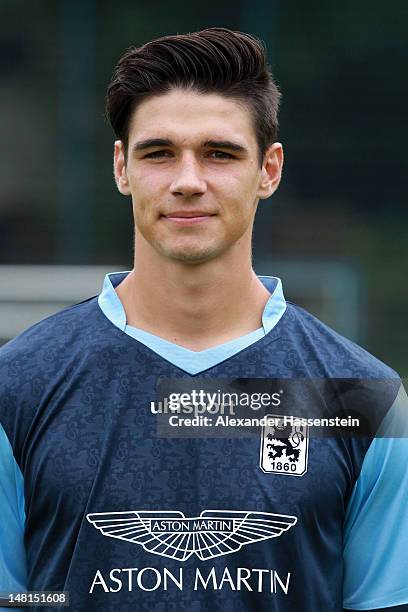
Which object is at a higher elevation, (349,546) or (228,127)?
(228,127)

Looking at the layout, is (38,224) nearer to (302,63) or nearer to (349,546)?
(302,63)

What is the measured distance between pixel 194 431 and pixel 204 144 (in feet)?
1.42

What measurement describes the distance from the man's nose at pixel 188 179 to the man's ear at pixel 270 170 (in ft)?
0.52

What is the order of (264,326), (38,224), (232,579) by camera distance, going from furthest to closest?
(38,224) < (264,326) < (232,579)

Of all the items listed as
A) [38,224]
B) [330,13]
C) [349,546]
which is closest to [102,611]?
[349,546]

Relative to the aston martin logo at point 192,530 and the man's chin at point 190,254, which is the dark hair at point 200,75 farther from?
the aston martin logo at point 192,530

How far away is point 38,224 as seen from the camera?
5.24 metres

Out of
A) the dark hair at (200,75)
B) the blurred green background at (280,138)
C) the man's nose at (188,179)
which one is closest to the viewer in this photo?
the man's nose at (188,179)

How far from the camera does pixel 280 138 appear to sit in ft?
17.3

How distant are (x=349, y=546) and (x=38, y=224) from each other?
344 cm

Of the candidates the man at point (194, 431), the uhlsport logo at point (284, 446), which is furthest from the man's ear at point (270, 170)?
the uhlsport logo at point (284, 446)

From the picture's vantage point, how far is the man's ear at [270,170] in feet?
6.74

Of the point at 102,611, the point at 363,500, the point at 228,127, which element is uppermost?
the point at 228,127

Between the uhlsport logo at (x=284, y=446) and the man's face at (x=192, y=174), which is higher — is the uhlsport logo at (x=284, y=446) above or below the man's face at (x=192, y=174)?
below
